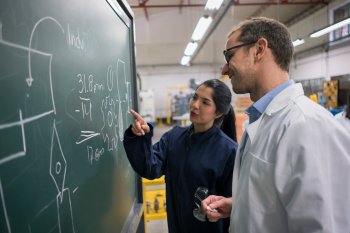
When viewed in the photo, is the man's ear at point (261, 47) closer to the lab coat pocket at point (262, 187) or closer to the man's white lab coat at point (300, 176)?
the man's white lab coat at point (300, 176)

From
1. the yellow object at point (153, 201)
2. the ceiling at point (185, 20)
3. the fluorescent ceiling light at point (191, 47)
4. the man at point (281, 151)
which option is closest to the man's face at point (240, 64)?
the man at point (281, 151)

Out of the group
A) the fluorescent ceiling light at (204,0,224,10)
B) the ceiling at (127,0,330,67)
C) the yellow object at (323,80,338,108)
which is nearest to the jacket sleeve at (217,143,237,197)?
the fluorescent ceiling light at (204,0,224,10)

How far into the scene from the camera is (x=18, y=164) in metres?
0.59

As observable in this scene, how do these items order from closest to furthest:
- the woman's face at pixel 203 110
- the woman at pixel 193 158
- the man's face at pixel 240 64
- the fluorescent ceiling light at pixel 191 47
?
the man's face at pixel 240 64
the woman at pixel 193 158
the woman's face at pixel 203 110
the fluorescent ceiling light at pixel 191 47

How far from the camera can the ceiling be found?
28.7 feet

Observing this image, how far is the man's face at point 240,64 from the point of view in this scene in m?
1.08

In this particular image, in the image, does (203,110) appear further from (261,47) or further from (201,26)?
(201,26)

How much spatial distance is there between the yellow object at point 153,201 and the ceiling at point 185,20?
5677 millimetres

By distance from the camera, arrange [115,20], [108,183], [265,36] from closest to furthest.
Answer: [265,36] < [108,183] < [115,20]

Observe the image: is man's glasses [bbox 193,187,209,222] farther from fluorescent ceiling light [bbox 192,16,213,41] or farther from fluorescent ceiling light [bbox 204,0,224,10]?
fluorescent ceiling light [bbox 192,16,213,41]

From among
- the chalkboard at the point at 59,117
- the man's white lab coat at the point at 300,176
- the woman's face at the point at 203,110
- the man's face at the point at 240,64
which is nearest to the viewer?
the chalkboard at the point at 59,117

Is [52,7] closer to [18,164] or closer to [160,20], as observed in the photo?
[18,164]

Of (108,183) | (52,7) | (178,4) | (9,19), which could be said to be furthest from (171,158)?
(178,4)

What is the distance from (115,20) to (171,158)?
84 cm
